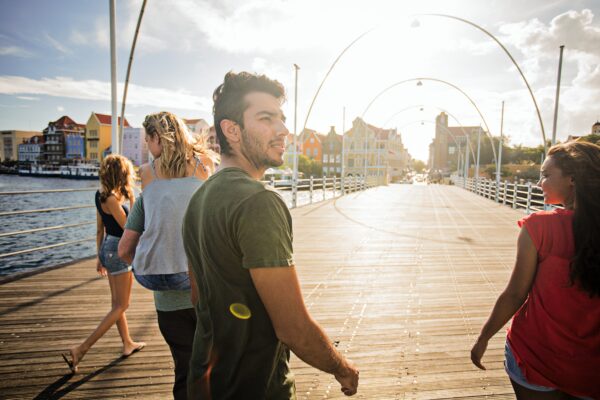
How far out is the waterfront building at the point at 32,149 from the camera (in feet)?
299

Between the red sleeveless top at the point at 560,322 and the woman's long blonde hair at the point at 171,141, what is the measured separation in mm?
1723

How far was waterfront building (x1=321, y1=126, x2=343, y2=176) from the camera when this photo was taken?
228ft

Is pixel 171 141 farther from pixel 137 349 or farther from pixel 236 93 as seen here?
pixel 137 349

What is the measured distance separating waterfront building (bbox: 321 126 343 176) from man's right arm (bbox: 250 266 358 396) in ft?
225

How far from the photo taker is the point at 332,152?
6981 centimetres

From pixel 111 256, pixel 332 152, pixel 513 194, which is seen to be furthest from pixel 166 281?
pixel 332 152

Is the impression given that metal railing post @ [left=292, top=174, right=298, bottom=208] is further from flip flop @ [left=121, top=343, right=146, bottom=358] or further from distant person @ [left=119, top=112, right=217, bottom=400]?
distant person @ [left=119, top=112, right=217, bottom=400]

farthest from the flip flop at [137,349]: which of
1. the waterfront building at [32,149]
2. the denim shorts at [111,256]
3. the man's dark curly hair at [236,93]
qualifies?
the waterfront building at [32,149]

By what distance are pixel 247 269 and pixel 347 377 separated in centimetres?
52

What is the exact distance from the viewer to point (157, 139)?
2104mm

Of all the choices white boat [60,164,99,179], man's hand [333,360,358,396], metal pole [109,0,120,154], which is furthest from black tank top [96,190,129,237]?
white boat [60,164,99,179]

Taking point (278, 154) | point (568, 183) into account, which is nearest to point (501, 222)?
point (568, 183)

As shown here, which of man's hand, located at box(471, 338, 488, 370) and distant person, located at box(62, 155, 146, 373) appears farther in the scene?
distant person, located at box(62, 155, 146, 373)

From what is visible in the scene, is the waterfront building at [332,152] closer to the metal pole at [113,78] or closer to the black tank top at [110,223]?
the metal pole at [113,78]
